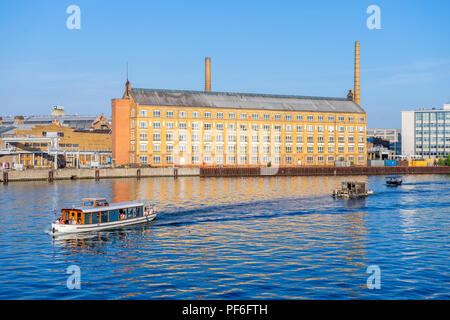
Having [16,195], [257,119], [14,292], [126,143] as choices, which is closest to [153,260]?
[14,292]

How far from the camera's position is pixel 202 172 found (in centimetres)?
14988

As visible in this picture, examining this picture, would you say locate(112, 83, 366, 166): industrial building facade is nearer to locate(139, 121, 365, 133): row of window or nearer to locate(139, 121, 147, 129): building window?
locate(139, 121, 365, 133): row of window

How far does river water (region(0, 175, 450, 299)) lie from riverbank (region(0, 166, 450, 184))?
2285 inches

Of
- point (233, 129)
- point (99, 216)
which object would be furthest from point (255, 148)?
point (99, 216)

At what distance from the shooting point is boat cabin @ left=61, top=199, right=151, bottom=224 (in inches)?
2067

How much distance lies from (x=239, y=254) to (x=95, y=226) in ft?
61.4

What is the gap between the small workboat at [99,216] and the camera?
169 ft

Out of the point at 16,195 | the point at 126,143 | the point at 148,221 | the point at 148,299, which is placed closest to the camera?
the point at 148,299

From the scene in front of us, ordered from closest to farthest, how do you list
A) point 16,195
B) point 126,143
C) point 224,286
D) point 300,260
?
point 224,286 → point 300,260 → point 16,195 → point 126,143

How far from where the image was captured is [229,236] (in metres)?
49.7

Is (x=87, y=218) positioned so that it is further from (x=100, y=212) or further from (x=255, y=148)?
(x=255, y=148)

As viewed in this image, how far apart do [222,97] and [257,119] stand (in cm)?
1384

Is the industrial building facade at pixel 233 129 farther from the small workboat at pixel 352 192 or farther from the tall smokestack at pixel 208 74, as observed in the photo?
the small workboat at pixel 352 192

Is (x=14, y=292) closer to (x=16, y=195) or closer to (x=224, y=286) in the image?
(x=224, y=286)
